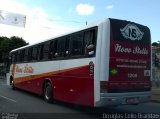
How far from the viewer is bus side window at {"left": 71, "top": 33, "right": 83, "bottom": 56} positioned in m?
13.3

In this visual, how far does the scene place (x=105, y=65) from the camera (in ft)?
38.8

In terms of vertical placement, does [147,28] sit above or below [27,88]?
above

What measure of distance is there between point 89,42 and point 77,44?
102 centimetres

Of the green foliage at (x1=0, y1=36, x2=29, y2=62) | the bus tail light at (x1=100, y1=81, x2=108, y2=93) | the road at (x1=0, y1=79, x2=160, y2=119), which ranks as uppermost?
the green foliage at (x1=0, y1=36, x2=29, y2=62)

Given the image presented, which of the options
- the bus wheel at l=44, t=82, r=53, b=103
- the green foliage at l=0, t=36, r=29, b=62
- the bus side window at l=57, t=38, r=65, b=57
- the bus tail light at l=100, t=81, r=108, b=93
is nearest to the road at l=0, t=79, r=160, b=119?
the bus wheel at l=44, t=82, r=53, b=103

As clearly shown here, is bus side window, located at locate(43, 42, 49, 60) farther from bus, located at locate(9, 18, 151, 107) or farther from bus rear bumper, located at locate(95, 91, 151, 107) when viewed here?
bus rear bumper, located at locate(95, 91, 151, 107)

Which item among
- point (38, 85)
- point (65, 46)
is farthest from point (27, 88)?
point (65, 46)

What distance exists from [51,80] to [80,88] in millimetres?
3414

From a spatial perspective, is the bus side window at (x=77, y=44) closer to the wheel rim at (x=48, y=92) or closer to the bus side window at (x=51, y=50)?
the bus side window at (x=51, y=50)

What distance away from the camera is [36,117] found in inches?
467

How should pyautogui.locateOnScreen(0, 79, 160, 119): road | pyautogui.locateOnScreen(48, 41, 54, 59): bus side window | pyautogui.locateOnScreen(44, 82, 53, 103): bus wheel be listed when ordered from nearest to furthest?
1. pyautogui.locateOnScreen(0, 79, 160, 119): road
2. pyautogui.locateOnScreen(44, 82, 53, 103): bus wheel
3. pyautogui.locateOnScreen(48, 41, 54, 59): bus side window

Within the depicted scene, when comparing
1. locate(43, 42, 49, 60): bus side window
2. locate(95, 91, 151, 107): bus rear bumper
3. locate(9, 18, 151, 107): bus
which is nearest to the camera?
locate(95, 91, 151, 107): bus rear bumper

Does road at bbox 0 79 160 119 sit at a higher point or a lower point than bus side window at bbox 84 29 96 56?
lower

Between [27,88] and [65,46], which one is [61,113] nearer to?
[65,46]
